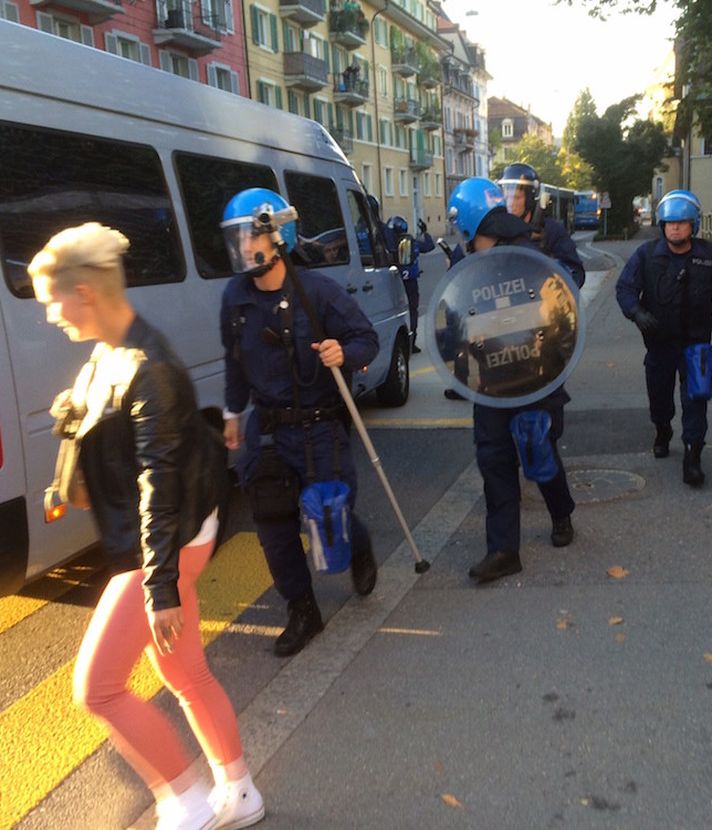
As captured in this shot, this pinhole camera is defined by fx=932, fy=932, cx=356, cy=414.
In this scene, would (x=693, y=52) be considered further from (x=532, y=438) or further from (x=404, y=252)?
(x=532, y=438)

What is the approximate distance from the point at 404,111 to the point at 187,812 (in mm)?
63314

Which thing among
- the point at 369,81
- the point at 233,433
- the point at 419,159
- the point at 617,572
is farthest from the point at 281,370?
the point at 419,159

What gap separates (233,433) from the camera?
377 cm

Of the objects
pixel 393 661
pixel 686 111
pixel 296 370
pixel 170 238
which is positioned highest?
pixel 686 111

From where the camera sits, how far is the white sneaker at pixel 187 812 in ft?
8.76

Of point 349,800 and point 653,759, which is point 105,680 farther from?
point 653,759

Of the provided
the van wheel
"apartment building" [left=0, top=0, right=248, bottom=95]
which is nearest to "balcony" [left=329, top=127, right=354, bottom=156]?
"apartment building" [left=0, top=0, right=248, bottom=95]

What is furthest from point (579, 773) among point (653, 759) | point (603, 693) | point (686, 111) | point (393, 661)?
point (686, 111)

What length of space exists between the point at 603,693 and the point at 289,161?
180 inches

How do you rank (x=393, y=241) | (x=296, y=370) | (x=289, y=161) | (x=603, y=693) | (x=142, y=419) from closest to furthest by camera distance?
(x=142, y=419)
(x=603, y=693)
(x=296, y=370)
(x=289, y=161)
(x=393, y=241)

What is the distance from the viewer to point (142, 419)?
2.33 meters

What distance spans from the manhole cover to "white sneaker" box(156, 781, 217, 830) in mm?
3598

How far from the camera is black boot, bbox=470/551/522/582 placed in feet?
14.9

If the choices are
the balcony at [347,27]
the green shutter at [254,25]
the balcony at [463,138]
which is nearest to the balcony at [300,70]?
the green shutter at [254,25]
